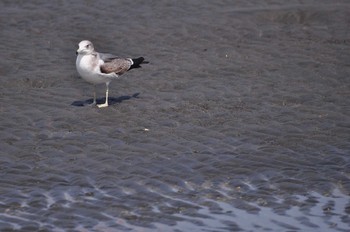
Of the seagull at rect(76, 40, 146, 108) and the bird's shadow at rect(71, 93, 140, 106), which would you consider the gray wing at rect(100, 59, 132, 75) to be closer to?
the seagull at rect(76, 40, 146, 108)

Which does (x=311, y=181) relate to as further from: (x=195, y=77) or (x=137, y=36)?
(x=137, y=36)

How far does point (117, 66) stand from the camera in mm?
13531

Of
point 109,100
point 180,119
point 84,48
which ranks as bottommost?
point 180,119

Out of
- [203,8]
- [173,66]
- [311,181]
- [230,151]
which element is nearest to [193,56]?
[173,66]

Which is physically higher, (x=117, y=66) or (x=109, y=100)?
(x=117, y=66)

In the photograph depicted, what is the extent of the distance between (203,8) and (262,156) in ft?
28.0

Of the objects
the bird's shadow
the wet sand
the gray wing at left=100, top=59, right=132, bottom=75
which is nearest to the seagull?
the gray wing at left=100, top=59, right=132, bottom=75

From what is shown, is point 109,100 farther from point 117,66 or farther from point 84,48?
point 84,48

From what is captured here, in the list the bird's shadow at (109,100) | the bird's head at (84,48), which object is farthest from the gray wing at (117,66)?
the bird's shadow at (109,100)

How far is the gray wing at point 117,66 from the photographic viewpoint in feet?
43.8

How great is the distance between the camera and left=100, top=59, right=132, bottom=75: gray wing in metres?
13.4

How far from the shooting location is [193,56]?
1638 centimetres

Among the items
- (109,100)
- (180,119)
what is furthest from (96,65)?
(180,119)

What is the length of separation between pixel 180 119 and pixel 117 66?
1370 mm
